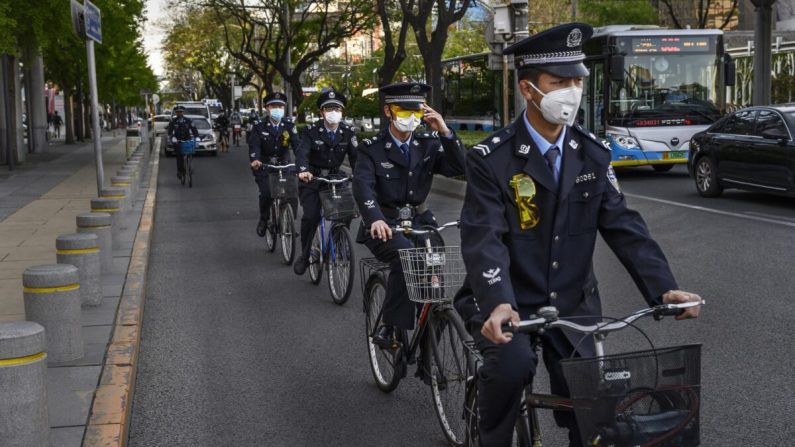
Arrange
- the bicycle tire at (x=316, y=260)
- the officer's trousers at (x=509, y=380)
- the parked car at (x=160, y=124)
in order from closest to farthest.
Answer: the officer's trousers at (x=509, y=380), the bicycle tire at (x=316, y=260), the parked car at (x=160, y=124)

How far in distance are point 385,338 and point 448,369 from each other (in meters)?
0.96

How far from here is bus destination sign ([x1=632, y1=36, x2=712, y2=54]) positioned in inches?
850

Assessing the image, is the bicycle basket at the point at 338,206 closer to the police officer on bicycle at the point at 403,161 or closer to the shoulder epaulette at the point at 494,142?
the police officer on bicycle at the point at 403,161

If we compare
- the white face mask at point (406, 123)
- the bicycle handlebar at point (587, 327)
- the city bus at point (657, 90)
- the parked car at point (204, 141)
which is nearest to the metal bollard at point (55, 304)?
the white face mask at point (406, 123)

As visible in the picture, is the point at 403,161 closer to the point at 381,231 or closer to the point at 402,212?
the point at 402,212

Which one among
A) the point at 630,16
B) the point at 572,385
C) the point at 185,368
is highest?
the point at 630,16

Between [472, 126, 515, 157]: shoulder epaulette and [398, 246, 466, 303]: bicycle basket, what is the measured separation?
129 centimetres

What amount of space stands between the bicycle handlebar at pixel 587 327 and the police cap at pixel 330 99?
20.6 feet

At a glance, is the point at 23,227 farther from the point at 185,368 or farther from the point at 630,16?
the point at 630,16

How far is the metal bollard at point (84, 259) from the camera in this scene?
8078mm

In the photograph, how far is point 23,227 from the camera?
14.3 meters

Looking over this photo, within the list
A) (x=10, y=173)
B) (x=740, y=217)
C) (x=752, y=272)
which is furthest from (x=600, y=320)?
(x=10, y=173)

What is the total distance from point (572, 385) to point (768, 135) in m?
13.5

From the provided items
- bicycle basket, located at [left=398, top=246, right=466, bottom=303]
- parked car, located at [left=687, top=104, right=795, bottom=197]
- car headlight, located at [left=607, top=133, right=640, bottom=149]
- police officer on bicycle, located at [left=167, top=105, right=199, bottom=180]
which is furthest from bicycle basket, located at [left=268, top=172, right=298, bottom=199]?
police officer on bicycle, located at [left=167, top=105, right=199, bottom=180]
